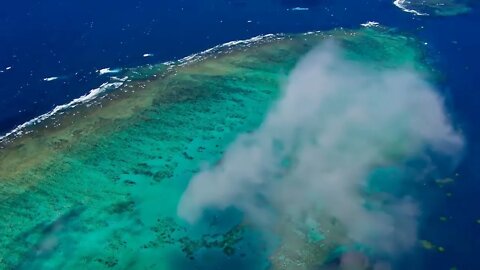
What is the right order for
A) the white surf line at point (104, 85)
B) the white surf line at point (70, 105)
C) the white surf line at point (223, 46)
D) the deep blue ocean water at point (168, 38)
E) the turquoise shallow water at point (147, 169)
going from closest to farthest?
the turquoise shallow water at point (147, 169) < the white surf line at point (70, 105) < the white surf line at point (104, 85) < the deep blue ocean water at point (168, 38) < the white surf line at point (223, 46)

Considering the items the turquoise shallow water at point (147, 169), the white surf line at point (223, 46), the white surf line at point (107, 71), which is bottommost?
the turquoise shallow water at point (147, 169)

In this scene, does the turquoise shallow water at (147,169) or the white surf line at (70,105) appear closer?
the turquoise shallow water at (147,169)

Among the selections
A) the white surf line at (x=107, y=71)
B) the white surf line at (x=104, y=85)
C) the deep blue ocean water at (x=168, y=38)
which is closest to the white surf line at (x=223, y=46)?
the white surf line at (x=104, y=85)

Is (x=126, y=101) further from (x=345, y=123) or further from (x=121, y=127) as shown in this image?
(x=345, y=123)

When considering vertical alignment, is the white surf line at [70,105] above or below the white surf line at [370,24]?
above

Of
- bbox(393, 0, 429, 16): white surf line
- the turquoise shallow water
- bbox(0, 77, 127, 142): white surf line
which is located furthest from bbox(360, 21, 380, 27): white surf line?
bbox(0, 77, 127, 142): white surf line

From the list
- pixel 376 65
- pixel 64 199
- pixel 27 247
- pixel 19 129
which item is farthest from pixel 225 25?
pixel 27 247

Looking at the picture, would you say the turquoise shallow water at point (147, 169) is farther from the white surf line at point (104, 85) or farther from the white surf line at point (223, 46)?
the white surf line at point (104, 85)
